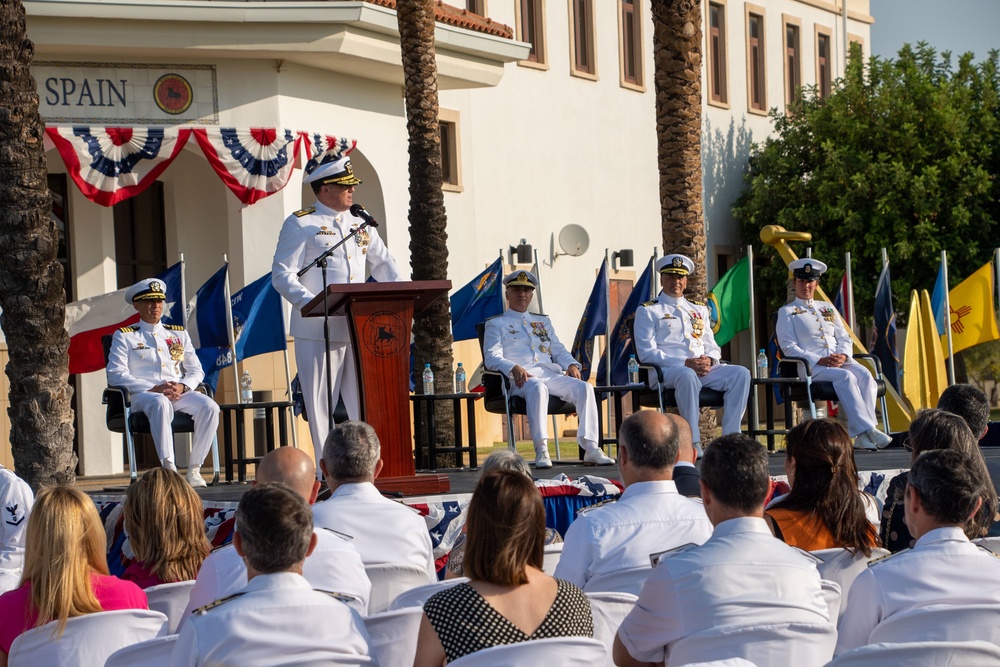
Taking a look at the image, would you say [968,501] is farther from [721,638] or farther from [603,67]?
[603,67]

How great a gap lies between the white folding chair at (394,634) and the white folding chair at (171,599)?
3.52 ft

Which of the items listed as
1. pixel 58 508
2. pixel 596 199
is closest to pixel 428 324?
pixel 58 508

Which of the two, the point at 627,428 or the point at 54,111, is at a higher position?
the point at 54,111

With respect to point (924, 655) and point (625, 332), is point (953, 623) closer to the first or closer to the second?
point (924, 655)

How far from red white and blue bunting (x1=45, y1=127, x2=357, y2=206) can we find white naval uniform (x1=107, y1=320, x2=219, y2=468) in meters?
4.96

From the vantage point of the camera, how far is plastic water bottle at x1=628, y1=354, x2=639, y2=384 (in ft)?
40.6

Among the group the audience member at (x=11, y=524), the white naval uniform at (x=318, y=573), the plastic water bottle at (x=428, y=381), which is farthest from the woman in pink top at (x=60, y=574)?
the plastic water bottle at (x=428, y=381)

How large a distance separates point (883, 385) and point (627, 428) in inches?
297

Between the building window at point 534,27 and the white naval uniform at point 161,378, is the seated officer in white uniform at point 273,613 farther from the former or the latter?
the building window at point 534,27

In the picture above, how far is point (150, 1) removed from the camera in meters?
15.8

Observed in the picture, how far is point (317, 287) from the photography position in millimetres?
8523

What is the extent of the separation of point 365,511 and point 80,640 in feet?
4.50

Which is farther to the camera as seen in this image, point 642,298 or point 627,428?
point 642,298

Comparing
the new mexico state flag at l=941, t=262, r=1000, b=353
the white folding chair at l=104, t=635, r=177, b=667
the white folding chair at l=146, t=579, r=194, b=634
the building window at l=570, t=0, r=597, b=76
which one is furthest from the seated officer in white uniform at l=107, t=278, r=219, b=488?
the building window at l=570, t=0, r=597, b=76
